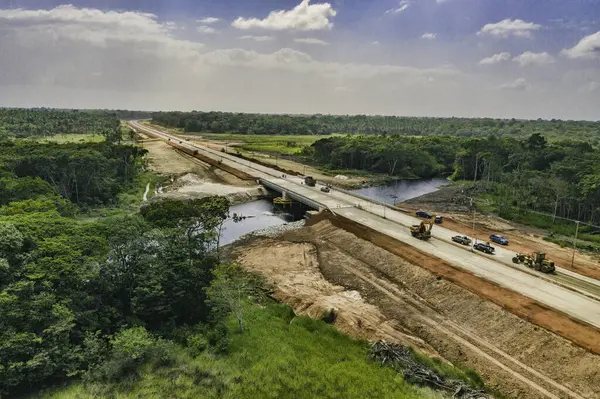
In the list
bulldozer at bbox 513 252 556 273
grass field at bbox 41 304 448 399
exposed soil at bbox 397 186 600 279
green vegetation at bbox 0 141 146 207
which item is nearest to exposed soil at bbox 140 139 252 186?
green vegetation at bbox 0 141 146 207

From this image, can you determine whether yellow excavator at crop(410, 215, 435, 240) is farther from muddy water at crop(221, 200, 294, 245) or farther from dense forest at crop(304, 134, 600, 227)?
dense forest at crop(304, 134, 600, 227)

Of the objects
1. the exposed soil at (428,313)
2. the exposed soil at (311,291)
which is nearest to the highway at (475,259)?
the exposed soil at (428,313)

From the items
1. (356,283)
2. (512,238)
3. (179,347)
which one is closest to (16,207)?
(179,347)

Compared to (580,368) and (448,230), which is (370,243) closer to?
(448,230)

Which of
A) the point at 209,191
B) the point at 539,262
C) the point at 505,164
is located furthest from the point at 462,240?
the point at 505,164

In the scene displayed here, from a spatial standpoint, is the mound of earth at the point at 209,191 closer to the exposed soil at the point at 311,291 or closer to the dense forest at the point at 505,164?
the exposed soil at the point at 311,291
